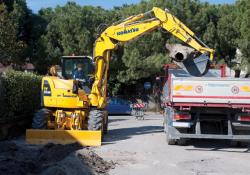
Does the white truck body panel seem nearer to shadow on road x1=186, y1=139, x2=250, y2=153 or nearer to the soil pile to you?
shadow on road x1=186, y1=139, x2=250, y2=153

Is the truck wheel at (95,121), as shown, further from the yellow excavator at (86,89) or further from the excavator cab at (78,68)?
the excavator cab at (78,68)

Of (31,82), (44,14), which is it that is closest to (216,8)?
(44,14)

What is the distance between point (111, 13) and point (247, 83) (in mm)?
34958

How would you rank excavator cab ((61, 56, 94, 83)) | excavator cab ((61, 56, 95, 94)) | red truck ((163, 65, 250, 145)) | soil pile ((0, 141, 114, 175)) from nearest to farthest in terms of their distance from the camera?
soil pile ((0, 141, 114, 175))
red truck ((163, 65, 250, 145))
excavator cab ((61, 56, 95, 94))
excavator cab ((61, 56, 94, 83))

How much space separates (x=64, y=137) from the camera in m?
16.4

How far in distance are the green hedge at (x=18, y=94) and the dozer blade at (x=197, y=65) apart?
599 centimetres

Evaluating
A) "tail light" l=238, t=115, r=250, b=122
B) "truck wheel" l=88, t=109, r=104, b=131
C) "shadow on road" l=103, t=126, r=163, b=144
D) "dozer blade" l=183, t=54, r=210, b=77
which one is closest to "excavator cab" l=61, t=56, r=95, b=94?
"truck wheel" l=88, t=109, r=104, b=131

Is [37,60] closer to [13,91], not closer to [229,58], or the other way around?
[229,58]

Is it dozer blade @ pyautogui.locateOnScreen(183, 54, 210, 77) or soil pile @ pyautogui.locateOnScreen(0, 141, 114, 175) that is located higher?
dozer blade @ pyautogui.locateOnScreen(183, 54, 210, 77)

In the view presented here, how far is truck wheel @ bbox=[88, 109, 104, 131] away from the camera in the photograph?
17078 millimetres

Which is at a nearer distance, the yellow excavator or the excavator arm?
the yellow excavator

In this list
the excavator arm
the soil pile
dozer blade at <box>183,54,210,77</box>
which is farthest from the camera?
the excavator arm

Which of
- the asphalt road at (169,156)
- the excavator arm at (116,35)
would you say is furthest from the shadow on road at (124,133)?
the excavator arm at (116,35)

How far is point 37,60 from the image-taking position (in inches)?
1762
